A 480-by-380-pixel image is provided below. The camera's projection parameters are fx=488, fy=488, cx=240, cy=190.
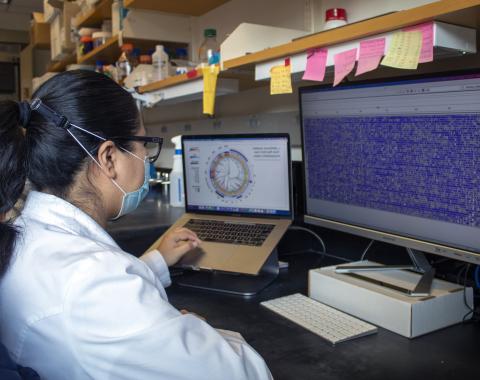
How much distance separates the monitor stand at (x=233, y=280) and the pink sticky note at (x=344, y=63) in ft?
1.70

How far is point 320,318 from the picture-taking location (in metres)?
0.99

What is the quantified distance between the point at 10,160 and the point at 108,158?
17cm

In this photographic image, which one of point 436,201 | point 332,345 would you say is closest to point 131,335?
point 332,345

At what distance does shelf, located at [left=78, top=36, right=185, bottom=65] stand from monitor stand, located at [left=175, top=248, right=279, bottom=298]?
1.18 metres

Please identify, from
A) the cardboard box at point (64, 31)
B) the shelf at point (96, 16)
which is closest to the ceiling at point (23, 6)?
the cardboard box at point (64, 31)

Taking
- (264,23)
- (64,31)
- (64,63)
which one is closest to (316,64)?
(264,23)

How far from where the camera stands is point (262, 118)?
5.82ft

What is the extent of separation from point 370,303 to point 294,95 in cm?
86

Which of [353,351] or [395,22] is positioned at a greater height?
[395,22]

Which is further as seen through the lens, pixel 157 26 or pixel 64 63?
pixel 64 63

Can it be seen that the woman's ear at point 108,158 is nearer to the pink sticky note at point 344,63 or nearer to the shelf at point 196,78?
the pink sticky note at point 344,63

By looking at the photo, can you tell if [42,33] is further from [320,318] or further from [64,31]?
[320,318]

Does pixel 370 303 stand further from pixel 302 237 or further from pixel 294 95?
pixel 294 95

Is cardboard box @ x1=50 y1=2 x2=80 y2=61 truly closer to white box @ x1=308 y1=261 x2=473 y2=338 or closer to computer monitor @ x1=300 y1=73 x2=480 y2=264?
Result: computer monitor @ x1=300 y1=73 x2=480 y2=264
